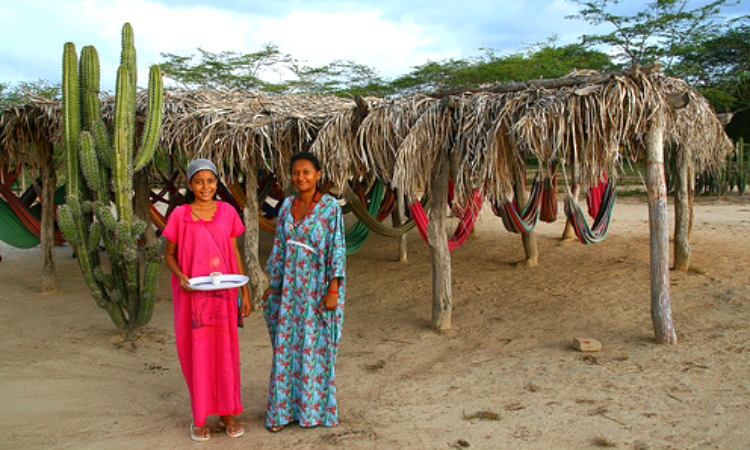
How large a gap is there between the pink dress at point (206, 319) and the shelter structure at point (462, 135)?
Result: 1806 millimetres

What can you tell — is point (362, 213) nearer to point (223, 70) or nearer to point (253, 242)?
point (253, 242)

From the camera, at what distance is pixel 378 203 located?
5695mm

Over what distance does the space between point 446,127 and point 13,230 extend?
16.4 ft

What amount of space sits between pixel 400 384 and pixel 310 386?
3.59 ft

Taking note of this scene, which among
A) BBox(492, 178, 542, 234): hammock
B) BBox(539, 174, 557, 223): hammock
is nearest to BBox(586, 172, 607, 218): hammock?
BBox(539, 174, 557, 223): hammock

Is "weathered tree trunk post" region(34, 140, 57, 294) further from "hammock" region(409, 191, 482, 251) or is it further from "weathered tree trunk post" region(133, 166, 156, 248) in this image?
"hammock" region(409, 191, 482, 251)

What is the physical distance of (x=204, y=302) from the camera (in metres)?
2.42

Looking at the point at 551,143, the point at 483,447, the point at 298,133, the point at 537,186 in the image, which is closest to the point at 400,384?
the point at 483,447

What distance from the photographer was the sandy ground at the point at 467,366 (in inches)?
104

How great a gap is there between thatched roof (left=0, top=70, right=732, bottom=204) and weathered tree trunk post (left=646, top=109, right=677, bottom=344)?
0.45ft

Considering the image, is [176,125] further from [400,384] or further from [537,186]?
[537,186]

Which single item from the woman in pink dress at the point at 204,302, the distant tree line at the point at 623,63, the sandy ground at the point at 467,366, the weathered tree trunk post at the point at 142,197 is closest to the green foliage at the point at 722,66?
the distant tree line at the point at 623,63

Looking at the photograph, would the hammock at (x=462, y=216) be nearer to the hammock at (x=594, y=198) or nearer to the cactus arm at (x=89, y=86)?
the hammock at (x=594, y=198)

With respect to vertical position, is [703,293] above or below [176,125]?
below
